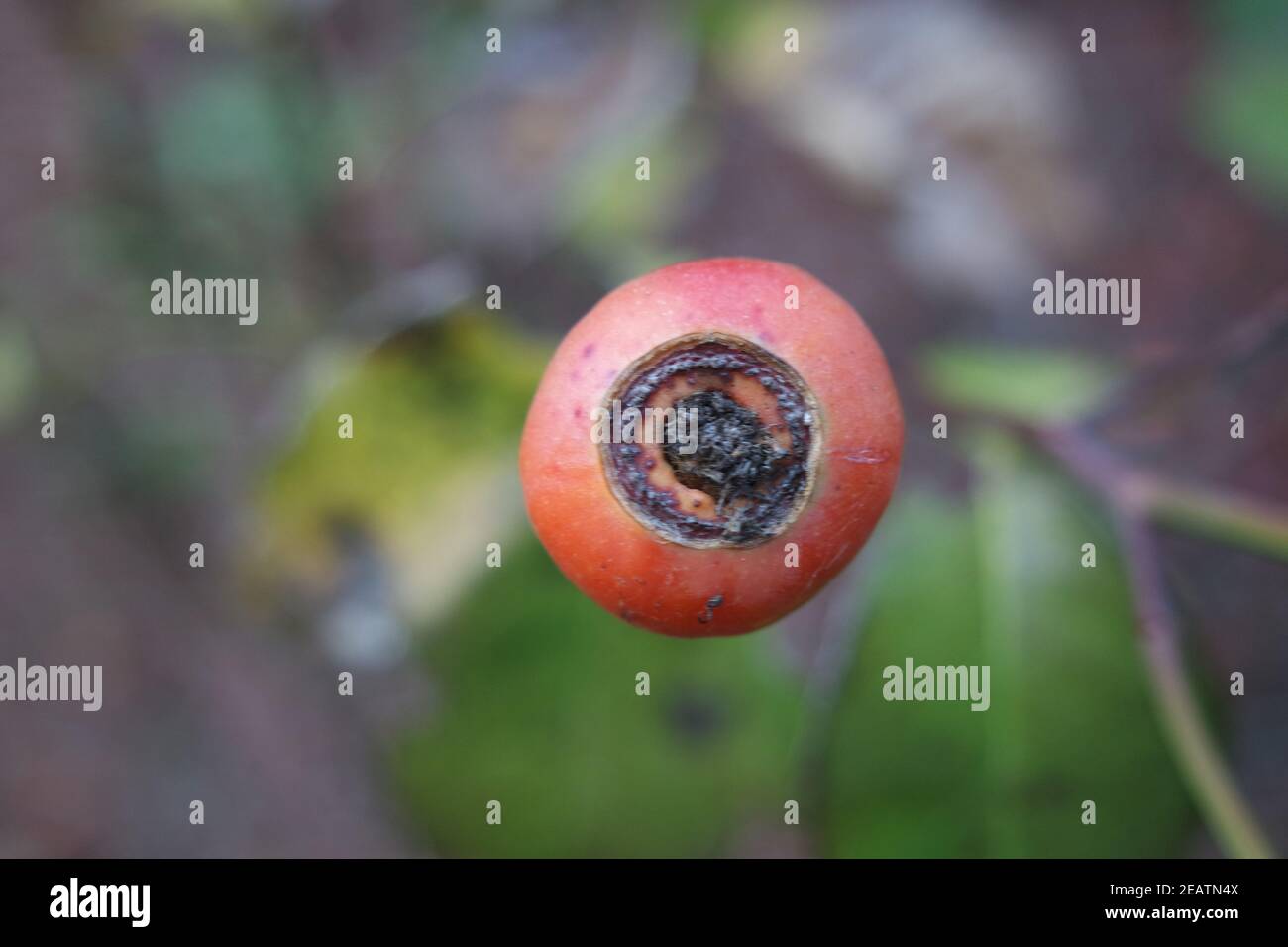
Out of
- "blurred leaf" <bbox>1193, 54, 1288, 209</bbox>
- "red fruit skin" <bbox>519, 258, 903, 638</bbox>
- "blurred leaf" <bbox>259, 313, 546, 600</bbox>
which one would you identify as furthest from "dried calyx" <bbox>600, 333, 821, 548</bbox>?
"blurred leaf" <bbox>1193, 54, 1288, 209</bbox>

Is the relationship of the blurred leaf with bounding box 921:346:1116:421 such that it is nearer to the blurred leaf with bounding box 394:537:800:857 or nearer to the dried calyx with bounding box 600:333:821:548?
the blurred leaf with bounding box 394:537:800:857

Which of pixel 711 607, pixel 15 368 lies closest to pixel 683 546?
pixel 711 607

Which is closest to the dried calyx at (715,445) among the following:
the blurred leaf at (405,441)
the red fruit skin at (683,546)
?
the red fruit skin at (683,546)

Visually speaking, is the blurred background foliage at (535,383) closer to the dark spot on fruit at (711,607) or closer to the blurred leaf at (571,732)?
the blurred leaf at (571,732)

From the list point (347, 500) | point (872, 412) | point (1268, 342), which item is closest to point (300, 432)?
point (347, 500)

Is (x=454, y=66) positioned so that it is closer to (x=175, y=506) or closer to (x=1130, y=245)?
(x=175, y=506)

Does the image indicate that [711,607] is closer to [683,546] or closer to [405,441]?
[683,546]

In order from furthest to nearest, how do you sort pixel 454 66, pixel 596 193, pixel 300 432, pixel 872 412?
pixel 454 66 < pixel 596 193 < pixel 300 432 < pixel 872 412
